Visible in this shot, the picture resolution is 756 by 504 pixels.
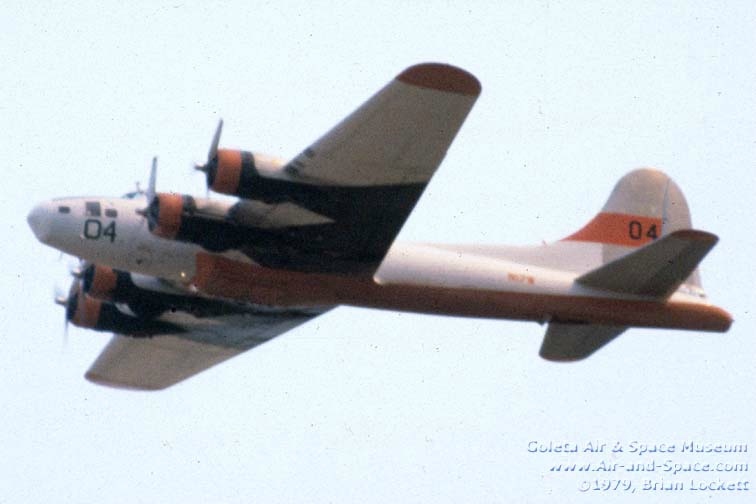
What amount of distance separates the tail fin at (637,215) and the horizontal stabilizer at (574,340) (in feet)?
6.19

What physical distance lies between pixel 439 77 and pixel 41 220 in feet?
24.3

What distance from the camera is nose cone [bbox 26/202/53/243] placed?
2383 cm

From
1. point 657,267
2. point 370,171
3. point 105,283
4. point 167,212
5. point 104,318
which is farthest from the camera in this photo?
point 104,318

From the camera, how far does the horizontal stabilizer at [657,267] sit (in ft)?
80.4

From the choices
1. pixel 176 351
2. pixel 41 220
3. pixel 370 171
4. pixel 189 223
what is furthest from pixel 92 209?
pixel 176 351

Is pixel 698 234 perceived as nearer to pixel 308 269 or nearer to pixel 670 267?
pixel 670 267

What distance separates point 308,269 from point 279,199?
1.95 metres

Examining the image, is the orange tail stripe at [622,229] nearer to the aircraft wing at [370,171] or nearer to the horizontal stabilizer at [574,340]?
the horizontal stabilizer at [574,340]

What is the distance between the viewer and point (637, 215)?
2884cm

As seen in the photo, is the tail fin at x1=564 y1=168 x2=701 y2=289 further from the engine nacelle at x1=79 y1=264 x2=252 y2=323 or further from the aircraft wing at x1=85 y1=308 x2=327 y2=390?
the engine nacelle at x1=79 y1=264 x2=252 y2=323

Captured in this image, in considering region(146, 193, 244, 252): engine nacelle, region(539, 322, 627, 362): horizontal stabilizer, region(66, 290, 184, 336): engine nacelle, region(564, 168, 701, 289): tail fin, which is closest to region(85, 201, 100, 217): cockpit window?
region(146, 193, 244, 252): engine nacelle

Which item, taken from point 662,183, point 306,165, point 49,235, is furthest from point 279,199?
point 662,183

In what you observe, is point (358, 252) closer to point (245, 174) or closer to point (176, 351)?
point (245, 174)

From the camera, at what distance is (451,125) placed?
2164 cm
